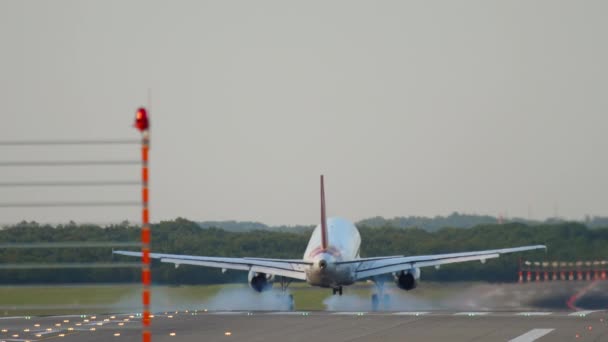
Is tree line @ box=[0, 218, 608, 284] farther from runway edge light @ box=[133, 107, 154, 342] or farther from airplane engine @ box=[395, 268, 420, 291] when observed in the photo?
runway edge light @ box=[133, 107, 154, 342]

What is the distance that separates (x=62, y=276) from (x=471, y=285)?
35276 millimetres

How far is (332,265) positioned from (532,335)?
25.0 m

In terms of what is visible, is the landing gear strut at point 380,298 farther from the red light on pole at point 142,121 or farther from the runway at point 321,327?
the red light on pole at point 142,121

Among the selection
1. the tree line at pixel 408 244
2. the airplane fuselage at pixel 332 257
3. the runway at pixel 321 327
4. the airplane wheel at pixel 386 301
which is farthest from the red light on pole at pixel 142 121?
the airplane wheel at pixel 386 301

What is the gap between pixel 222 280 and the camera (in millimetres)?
75062

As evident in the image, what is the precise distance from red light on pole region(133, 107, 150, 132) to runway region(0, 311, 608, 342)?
617 inches

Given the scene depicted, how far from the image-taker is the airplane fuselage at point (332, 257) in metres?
56.4

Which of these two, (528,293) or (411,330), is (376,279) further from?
(411,330)

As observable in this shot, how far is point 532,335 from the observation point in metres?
32.0

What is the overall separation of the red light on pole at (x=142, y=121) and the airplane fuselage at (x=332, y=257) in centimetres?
3983

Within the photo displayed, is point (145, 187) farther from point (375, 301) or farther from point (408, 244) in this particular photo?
point (408, 244)

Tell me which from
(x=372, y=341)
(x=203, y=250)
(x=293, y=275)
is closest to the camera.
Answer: (x=372, y=341)

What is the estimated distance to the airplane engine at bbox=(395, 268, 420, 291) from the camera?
60.1m

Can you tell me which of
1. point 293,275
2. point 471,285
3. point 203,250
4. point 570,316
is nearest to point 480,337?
point 570,316
